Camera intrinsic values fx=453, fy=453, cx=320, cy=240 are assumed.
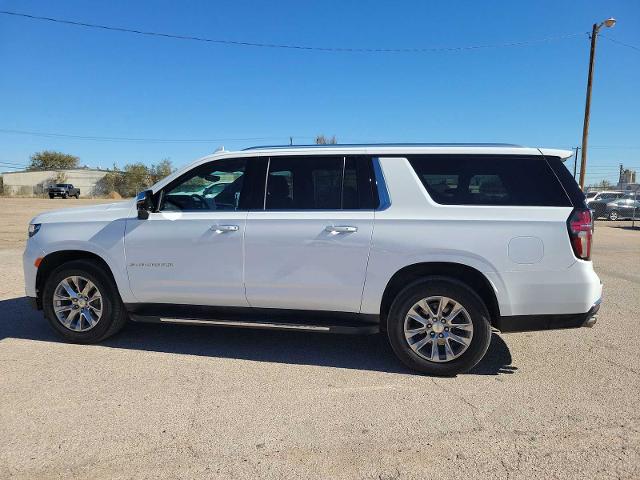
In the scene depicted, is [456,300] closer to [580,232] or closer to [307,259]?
[580,232]

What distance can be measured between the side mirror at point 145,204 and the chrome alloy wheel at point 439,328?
2588mm

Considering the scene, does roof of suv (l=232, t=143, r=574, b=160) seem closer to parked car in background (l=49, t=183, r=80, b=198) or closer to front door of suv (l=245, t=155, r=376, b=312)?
front door of suv (l=245, t=155, r=376, b=312)

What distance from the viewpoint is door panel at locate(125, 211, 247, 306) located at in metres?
4.14

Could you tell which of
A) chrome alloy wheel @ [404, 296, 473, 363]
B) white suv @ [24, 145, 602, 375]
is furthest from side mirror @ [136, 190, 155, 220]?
chrome alloy wheel @ [404, 296, 473, 363]

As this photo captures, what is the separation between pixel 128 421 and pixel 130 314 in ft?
5.14

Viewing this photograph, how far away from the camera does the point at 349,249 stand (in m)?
3.89

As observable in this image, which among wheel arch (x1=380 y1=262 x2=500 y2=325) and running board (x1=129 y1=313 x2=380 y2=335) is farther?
running board (x1=129 y1=313 x2=380 y2=335)

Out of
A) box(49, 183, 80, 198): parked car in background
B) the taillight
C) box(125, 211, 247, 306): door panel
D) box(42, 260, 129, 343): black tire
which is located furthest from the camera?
box(49, 183, 80, 198): parked car in background

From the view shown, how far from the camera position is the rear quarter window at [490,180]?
3.76m

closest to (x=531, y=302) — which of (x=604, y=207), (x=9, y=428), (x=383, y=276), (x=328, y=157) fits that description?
(x=383, y=276)

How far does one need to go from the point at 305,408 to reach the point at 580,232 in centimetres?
256

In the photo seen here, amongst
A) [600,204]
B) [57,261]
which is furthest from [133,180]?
[57,261]

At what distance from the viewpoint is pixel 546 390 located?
3.64 m

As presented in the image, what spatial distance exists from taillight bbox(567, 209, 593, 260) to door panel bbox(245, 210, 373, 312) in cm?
161
